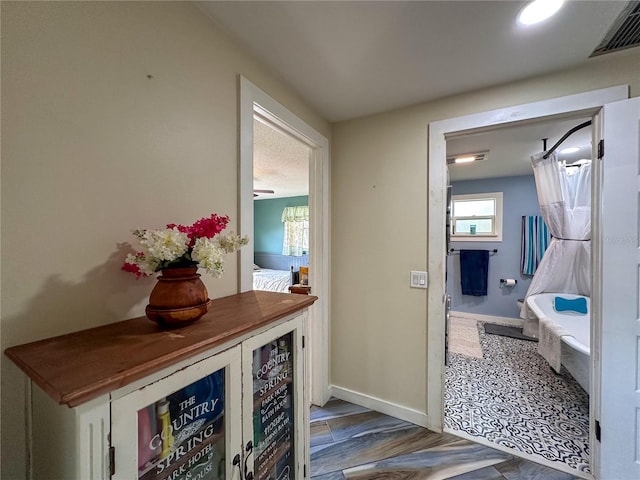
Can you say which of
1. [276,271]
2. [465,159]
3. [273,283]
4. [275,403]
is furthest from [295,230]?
[275,403]

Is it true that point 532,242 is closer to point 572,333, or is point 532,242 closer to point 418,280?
point 572,333

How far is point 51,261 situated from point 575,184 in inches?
168

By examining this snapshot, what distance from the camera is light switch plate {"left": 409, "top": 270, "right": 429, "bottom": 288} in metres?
1.79

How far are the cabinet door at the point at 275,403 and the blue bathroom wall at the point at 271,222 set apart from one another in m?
5.10

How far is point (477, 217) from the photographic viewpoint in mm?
4172

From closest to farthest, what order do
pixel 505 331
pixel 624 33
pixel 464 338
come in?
pixel 624 33, pixel 464 338, pixel 505 331

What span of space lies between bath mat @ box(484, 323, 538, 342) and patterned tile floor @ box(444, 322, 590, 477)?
468 mm

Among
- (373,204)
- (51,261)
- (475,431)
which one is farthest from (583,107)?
(51,261)

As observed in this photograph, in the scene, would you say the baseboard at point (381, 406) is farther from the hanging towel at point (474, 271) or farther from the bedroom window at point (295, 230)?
the bedroom window at point (295, 230)

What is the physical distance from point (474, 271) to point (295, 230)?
3.70 meters

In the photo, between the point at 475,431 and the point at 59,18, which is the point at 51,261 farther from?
the point at 475,431

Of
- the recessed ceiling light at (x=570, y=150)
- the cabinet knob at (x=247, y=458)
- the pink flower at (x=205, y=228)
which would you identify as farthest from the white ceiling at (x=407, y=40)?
the recessed ceiling light at (x=570, y=150)

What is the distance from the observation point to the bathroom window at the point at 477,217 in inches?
158

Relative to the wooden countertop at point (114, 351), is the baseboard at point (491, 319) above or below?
below
